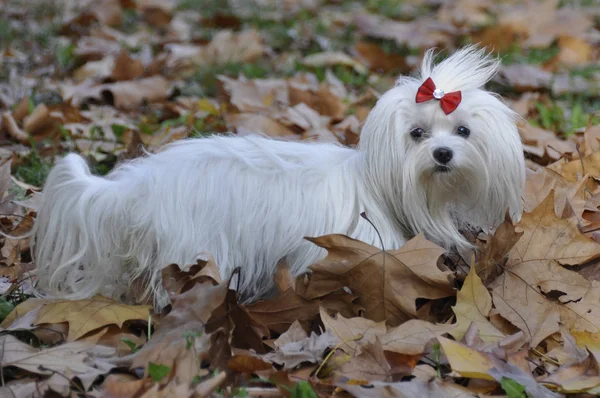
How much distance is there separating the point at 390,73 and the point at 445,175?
3.32 meters

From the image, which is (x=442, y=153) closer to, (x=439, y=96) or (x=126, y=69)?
(x=439, y=96)

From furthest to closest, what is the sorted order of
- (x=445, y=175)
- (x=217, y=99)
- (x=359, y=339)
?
1. (x=217, y=99)
2. (x=445, y=175)
3. (x=359, y=339)

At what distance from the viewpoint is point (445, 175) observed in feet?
9.40

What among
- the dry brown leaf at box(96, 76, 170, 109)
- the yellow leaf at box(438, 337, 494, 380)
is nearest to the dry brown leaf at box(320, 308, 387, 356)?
the yellow leaf at box(438, 337, 494, 380)

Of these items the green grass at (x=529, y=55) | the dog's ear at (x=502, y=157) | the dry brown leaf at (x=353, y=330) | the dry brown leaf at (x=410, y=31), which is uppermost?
the dog's ear at (x=502, y=157)

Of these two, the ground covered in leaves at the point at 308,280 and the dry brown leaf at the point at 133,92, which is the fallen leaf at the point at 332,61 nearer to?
the ground covered in leaves at the point at 308,280

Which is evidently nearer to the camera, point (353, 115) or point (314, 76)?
point (353, 115)

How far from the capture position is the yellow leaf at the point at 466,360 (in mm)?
2381

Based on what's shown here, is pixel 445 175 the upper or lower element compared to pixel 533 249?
upper

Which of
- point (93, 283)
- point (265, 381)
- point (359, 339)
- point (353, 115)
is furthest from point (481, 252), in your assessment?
point (353, 115)

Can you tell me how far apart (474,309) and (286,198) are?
0.72m

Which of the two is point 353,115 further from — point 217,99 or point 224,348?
point 224,348

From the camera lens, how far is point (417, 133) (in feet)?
9.59

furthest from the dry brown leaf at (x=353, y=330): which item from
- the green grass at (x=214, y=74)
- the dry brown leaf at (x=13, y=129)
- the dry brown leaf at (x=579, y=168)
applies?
the green grass at (x=214, y=74)
